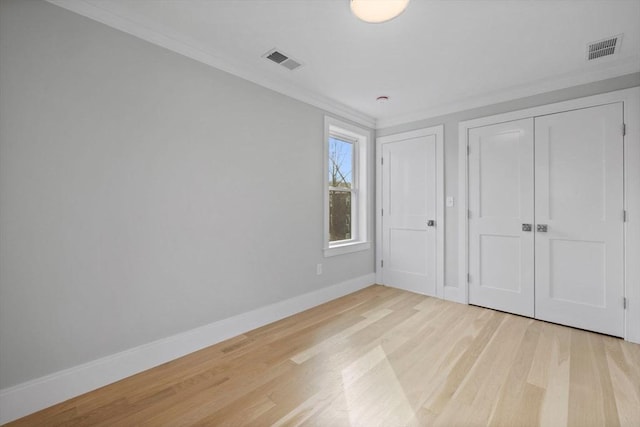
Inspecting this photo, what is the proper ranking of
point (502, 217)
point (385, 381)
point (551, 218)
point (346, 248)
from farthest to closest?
point (346, 248) → point (502, 217) → point (551, 218) → point (385, 381)

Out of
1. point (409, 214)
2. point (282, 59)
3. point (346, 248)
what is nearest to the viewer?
point (282, 59)

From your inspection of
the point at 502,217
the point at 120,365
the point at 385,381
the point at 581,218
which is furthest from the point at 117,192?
the point at 581,218

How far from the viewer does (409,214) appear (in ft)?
13.0

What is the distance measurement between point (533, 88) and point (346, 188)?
2401mm

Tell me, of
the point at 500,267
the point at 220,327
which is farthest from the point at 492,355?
the point at 220,327

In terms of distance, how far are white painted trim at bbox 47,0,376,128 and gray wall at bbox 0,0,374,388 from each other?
5 centimetres

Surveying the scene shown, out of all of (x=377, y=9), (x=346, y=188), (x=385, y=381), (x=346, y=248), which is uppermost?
(x=377, y=9)

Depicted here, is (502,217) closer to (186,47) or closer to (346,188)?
(346,188)

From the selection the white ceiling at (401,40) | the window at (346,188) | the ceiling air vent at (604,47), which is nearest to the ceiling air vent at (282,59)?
the white ceiling at (401,40)

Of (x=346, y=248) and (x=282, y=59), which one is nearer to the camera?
(x=282, y=59)

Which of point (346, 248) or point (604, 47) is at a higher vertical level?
point (604, 47)

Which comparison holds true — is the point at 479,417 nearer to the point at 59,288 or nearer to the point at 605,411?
the point at 605,411

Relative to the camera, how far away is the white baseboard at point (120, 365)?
1572mm

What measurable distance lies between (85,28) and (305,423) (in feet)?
9.08
